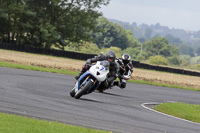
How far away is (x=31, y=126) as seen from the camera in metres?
7.47

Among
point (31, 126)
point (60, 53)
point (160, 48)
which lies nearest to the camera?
point (31, 126)

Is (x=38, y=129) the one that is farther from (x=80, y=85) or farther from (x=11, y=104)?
(x=80, y=85)

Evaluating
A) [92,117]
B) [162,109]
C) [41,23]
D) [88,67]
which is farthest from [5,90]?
[41,23]

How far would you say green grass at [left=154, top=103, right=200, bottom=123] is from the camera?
12922mm

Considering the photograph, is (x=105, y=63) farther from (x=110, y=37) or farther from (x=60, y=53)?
(x=110, y=37)

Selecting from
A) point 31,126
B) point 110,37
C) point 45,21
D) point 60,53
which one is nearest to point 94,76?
point 31,126

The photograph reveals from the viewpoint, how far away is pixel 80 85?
13.2 meters

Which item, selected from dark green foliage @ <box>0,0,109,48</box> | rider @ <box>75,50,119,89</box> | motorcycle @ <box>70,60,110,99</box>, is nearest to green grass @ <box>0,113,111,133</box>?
motorcycle @ <box>70,60,110,99</box>

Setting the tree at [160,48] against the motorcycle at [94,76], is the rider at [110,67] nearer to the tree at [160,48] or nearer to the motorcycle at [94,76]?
the motorcycle at [94,76]

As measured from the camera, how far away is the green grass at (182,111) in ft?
42.4

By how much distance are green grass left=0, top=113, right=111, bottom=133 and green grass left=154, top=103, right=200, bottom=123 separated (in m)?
5.58

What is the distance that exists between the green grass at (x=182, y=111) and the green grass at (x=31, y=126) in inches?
220

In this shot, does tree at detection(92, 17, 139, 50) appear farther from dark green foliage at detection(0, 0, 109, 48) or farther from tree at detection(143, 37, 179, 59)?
dark green foliage at detection(0, 0, 109, 48)

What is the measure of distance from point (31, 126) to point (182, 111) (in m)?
7.41
